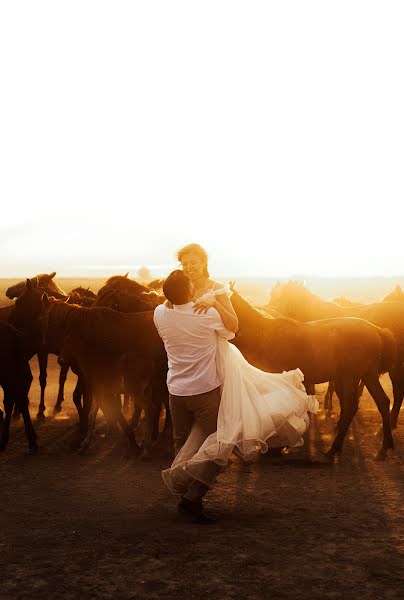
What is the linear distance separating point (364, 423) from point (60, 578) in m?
7.71

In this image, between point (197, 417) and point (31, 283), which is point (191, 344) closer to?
point (197, 417)

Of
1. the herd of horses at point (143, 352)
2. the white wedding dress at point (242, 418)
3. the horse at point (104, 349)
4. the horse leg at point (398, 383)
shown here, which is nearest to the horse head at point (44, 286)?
the herd of horses at point (143, 352)

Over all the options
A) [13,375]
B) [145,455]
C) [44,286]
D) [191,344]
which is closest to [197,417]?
[191,344]

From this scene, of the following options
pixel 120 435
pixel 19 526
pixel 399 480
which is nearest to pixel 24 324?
pixel 120 435

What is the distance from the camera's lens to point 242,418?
6965 millimetres

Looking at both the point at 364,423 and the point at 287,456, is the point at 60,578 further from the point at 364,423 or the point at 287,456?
the point at 364,423

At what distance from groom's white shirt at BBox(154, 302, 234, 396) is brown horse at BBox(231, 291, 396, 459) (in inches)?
121

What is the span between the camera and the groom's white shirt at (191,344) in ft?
22.5

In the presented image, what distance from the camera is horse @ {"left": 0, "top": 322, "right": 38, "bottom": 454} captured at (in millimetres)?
10539

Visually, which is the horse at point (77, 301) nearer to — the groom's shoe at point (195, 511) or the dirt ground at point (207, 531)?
the dirt ground at point (207, 531)

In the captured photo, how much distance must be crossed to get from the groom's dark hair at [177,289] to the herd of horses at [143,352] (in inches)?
123

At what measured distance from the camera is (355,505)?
25.1ft

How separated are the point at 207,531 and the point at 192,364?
1366mm

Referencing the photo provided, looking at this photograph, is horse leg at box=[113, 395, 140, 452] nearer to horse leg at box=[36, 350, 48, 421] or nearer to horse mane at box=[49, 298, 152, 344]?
horse mane at box=[49, 298, 152, 344]
